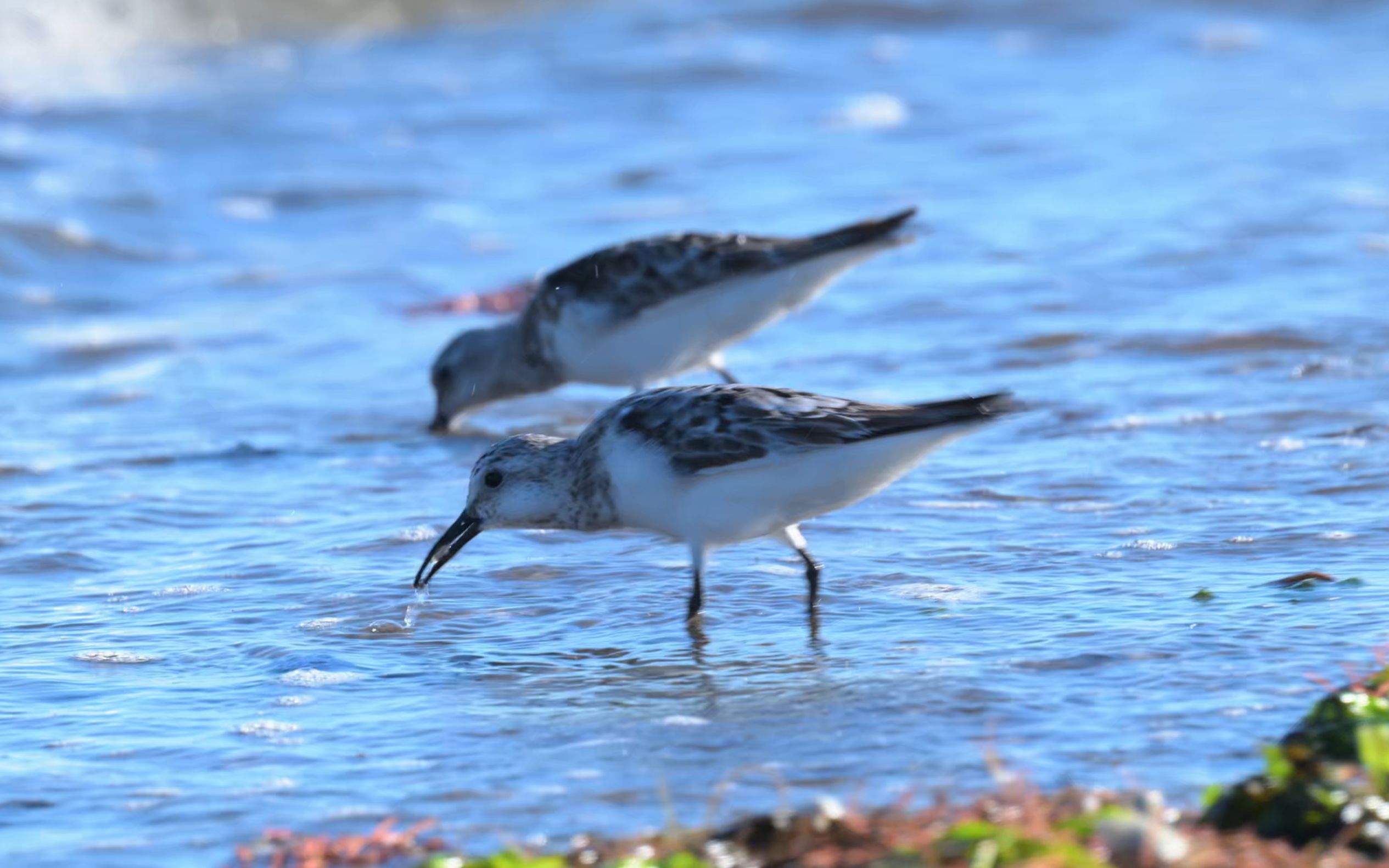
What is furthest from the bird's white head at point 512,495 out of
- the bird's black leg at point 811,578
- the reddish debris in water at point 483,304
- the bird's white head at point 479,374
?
the reddish debris in water at point 483,304

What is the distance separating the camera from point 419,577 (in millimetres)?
6000

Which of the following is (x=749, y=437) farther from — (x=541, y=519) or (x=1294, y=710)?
(x=1294, y=710)

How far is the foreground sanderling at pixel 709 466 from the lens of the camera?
18.1 feet

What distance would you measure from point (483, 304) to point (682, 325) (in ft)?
10.5

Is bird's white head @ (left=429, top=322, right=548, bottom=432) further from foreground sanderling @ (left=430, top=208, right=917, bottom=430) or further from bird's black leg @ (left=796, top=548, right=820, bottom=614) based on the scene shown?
bird's black leg @ (left=796, top=548, right=820, bottom=614)

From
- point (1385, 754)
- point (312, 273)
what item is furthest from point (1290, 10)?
point (1385, 754)

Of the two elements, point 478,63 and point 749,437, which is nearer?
point 749,437

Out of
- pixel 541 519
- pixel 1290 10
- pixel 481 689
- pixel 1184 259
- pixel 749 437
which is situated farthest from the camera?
pixel 1290 10

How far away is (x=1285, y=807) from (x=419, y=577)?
3017 mm

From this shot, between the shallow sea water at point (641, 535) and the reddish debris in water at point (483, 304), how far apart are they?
0.25m

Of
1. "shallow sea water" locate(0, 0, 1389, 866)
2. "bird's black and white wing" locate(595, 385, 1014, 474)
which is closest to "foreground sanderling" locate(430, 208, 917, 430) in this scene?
"shallow sea water" locate(0, 0, 1389, 866)

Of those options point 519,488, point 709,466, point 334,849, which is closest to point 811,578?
point 709,466

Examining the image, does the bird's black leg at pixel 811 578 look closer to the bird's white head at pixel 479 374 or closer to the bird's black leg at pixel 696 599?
the bird's black leg at pixel 696 599

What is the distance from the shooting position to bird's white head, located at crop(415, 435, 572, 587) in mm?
5957
